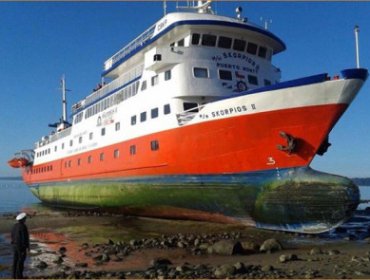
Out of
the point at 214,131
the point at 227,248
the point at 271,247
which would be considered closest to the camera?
the point at 227,248

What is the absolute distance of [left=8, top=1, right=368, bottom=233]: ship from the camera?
1300cm

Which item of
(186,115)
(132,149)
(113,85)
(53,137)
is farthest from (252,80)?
(53,137)

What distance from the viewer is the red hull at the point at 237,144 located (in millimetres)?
13047

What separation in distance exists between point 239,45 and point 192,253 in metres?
10.00

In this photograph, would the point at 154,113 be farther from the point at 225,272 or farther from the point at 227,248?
the point at 225,272

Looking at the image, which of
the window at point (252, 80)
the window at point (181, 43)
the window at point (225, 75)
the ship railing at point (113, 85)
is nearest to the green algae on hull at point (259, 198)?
the window at point (225, 75)

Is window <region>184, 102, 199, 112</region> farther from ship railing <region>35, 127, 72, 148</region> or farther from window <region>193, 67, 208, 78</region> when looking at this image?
ship railing <region>35, 127, 72, 148</region>

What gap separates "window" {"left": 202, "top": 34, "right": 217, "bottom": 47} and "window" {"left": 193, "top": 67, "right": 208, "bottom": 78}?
1.33 meters

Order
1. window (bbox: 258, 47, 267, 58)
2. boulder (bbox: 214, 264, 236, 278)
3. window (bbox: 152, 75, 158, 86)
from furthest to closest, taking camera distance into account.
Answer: window (bbox: 258, 47, 267, 58) → window (bbox: 152, 75, 158, 86) → boulder (bbox: 214, 264, 236, 278)

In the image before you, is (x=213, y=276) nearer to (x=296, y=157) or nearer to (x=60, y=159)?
(x=296, y=157)

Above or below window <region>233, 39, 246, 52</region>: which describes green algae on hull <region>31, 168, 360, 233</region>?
below

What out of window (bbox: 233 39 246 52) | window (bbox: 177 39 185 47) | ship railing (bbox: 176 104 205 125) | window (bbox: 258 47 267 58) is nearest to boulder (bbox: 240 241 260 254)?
ship railing (bbox: 176 104 205 125)

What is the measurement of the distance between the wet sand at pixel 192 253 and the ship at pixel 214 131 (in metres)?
0.88

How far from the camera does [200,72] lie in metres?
17.1
